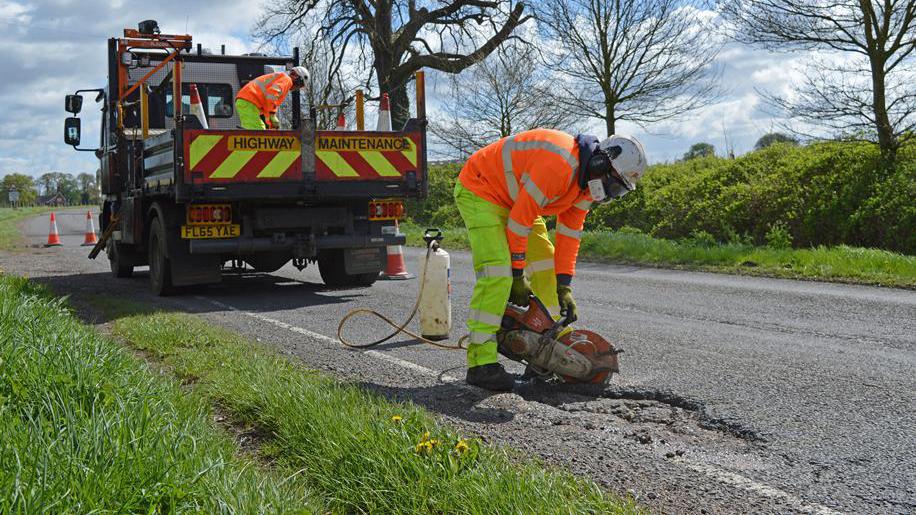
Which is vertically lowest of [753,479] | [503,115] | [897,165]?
[753,479]

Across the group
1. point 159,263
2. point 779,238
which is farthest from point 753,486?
point 779,238

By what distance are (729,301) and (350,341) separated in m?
4.21

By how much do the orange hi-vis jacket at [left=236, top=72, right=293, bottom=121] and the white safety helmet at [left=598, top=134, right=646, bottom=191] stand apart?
18.7 feet

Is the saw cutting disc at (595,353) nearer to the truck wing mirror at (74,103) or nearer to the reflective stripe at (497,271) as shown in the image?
the reflective stripe at (497,271)

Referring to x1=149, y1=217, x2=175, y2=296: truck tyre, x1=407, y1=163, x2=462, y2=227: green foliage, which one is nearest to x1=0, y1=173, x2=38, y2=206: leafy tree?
x1=407, y1=163, x2=462, y2=227: green foliage

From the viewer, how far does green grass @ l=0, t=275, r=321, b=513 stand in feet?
8.79

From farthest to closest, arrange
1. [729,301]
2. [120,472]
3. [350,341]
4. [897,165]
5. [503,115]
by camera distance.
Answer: [503,115] < [897,165] < [729,301] < [350,341] < [120,472]

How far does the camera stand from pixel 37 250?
19219 mm

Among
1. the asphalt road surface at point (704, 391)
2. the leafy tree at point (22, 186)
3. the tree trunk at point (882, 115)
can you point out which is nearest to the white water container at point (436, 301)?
the asphalt road surface at point (704, 391)

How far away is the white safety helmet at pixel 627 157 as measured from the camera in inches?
188

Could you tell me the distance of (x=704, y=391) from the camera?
15.8 ft

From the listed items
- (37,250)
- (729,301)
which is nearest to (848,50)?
(729,301)

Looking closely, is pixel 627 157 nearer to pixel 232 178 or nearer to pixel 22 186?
pixel 232 178

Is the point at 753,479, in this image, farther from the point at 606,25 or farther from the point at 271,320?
the point at 606,25
